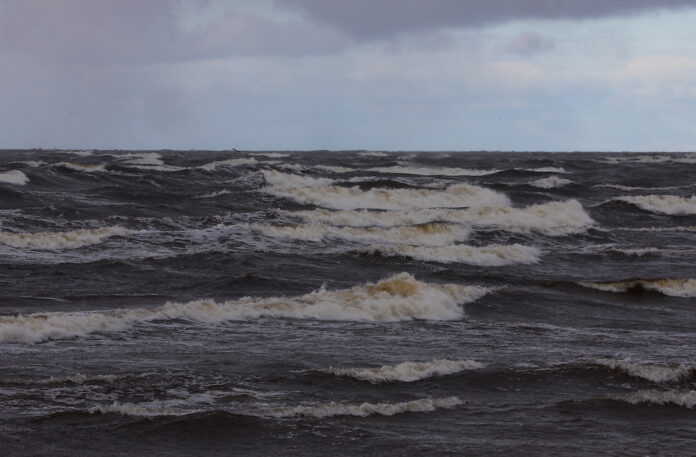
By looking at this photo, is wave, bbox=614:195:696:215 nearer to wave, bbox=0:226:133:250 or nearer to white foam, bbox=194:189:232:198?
white foam, bbox=194:189:232:198

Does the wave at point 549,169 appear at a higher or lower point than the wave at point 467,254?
higher

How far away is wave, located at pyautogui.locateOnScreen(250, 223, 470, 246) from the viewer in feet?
94.9

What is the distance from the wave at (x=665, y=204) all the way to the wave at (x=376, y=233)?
1173cm

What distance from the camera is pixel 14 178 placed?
4178 cm

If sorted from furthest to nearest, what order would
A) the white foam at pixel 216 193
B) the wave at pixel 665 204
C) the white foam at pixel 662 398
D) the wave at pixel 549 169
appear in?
the wave at pixel 549 169 < the wave at pixel 665 204 < the white foam at pixel 216 193 < the white foam at pixel 662 398

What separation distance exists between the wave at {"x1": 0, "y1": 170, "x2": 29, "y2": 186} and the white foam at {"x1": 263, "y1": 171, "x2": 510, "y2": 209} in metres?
9.19

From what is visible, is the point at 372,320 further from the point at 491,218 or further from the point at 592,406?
the point at 491,218

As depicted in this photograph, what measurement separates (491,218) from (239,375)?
2271 centimetres

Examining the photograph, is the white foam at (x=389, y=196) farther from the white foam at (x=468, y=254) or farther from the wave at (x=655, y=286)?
the wave at (x=655, y=286)

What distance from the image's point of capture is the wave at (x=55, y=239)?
2519cm

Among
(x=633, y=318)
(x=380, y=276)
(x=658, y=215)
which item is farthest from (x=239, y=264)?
(x=658, y=215)

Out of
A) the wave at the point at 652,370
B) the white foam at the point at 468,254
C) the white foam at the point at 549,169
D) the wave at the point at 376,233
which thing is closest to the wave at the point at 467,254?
the white foam at the point at 468,254

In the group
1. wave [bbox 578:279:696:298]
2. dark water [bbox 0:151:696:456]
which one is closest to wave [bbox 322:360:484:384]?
dark water [bbox 0:151:696:456]

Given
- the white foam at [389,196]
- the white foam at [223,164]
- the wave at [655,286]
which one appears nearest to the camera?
the wave at [655,286]
